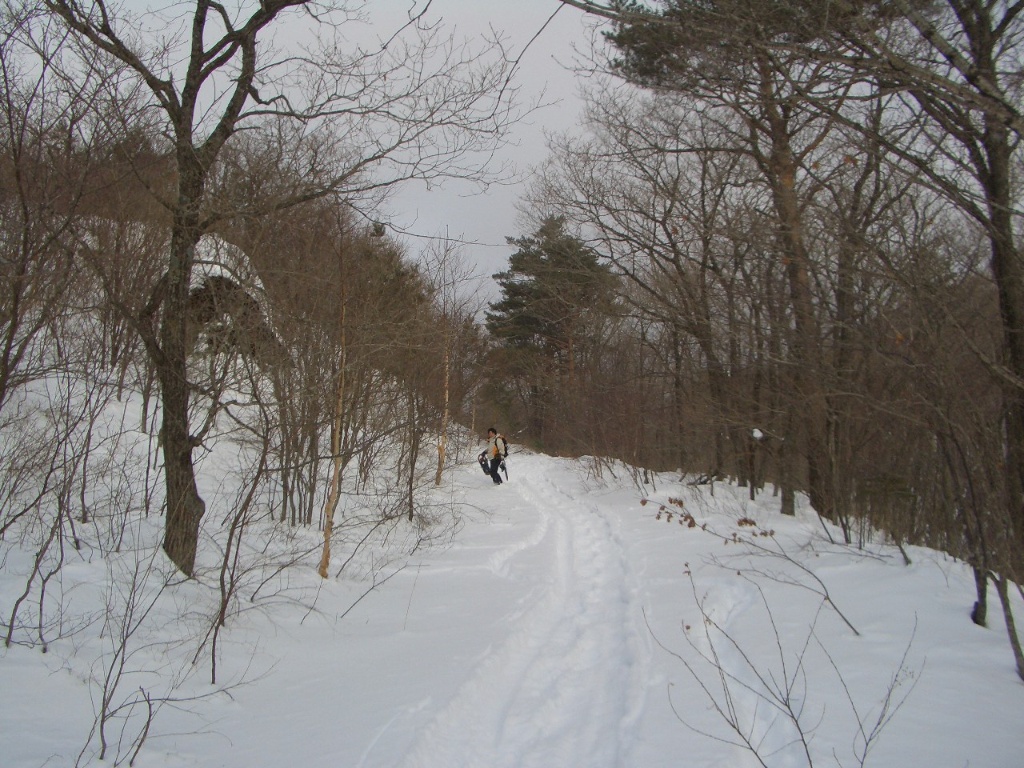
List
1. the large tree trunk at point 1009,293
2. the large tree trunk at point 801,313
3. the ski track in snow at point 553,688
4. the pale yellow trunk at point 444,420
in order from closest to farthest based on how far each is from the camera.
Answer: the ski track in snow at point 553,688
the large tree trunk at point 1009,293
the large tree trunk at point 801,313
the pale yellow trunk at point 444,420

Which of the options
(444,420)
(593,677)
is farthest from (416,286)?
(593,677)

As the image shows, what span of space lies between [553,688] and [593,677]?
1.25 ft

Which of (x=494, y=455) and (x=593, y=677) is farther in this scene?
(x=494, y=455)

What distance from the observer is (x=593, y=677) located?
4840mm

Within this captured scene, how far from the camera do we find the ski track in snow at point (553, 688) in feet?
12.0

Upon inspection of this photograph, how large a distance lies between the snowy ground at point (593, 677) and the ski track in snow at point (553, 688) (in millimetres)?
19

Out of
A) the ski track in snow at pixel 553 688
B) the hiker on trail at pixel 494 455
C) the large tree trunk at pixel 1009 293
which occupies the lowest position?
the ski track in snow at pixel 553 688

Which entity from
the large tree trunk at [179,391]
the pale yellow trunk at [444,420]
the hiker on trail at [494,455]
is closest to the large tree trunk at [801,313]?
the large tree trunk at [179,391]

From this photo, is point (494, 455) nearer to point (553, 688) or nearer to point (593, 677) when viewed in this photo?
point (593, 677)

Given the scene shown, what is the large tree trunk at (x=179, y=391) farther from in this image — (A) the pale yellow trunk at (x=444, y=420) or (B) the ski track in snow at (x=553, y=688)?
(A) the pale yellow trunk at (x=444, y=420)

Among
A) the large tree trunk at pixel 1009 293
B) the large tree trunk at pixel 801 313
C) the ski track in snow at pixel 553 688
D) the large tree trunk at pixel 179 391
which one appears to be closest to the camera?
the ski track in snow at pixel 553 688

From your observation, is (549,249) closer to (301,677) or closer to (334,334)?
(334,334)

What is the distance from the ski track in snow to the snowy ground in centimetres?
2

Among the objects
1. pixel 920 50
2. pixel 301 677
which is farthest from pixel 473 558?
pixel 920 50
